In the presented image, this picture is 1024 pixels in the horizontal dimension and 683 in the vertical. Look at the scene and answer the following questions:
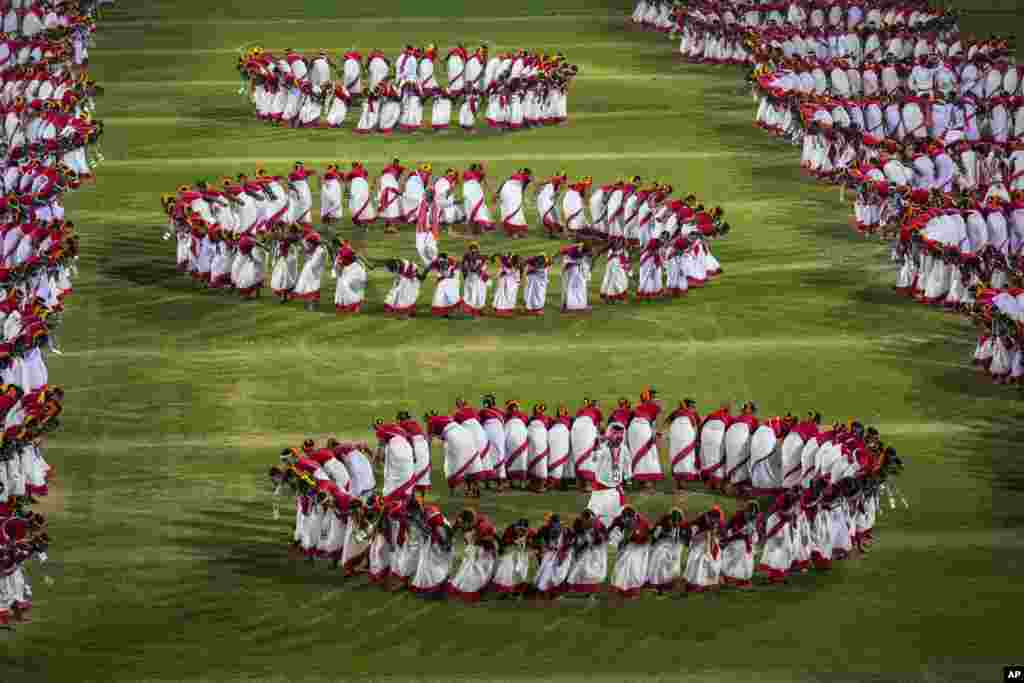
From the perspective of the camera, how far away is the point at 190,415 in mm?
31516

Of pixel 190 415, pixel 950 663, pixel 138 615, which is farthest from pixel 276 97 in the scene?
pixel 950 663

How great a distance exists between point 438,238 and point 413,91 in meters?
7.21

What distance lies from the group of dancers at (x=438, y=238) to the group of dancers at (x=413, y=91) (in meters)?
4.67

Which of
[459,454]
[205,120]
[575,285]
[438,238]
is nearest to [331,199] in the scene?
[438,238]

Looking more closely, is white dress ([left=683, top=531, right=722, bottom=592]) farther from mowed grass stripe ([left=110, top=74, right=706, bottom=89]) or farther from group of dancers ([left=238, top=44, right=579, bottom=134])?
mowed grass stripe ([left=110, top=74, right=706, bottom=89])

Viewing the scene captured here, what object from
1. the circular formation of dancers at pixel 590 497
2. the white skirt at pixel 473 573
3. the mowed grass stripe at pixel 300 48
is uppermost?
the mowed grass stripe at pixel 300 48

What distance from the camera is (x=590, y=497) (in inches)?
1122

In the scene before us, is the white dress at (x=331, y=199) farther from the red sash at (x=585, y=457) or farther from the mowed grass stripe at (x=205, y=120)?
the red sash at (x=585, y=457)

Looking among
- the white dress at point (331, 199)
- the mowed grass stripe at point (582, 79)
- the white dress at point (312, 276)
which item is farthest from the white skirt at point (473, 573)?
the mowed grass stripe at point (582, 79)

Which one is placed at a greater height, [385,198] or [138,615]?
[385,198]

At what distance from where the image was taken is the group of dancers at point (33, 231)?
86.4ft

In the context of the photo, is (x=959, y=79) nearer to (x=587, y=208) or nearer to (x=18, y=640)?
(x=587, y=208)

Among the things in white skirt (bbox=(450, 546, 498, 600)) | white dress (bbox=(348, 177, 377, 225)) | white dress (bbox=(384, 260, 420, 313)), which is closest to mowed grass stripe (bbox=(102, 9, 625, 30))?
white dress (bbox=(348, 177, 377, 225))

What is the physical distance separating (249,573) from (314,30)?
1208 inches
